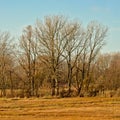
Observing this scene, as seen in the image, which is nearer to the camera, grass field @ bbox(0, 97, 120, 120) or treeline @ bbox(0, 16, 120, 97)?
grass field @ bbox(0, 97, 120, 120)

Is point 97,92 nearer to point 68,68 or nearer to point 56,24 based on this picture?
point 68,68

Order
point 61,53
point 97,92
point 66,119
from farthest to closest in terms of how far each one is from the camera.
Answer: point 61,53 → point 97,92 → point 66,119

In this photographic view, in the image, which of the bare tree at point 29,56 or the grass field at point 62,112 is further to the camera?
the bare tree at point 29,56

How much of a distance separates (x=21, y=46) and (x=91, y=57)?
466 inches

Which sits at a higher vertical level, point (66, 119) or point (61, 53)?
point (61, 53)

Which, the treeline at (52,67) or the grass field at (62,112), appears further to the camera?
the treeline at (52,67)

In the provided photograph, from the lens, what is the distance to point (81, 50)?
56000mm

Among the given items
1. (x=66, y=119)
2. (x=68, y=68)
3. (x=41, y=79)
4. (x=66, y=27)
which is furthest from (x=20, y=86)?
(x=66, y=119)

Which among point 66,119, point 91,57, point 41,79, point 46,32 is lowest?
point 66,119

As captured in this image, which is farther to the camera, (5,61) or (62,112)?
Answer: (5,61)

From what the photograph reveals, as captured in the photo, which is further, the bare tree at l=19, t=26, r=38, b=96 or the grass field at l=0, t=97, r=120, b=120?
the bare tree at l=19, t=26, r=38, b=96

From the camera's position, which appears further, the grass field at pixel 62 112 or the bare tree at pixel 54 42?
the bare tree at pixel 54 42

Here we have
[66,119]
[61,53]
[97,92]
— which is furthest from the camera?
[61,53]

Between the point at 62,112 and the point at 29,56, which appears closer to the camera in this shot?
the point at 62,112
